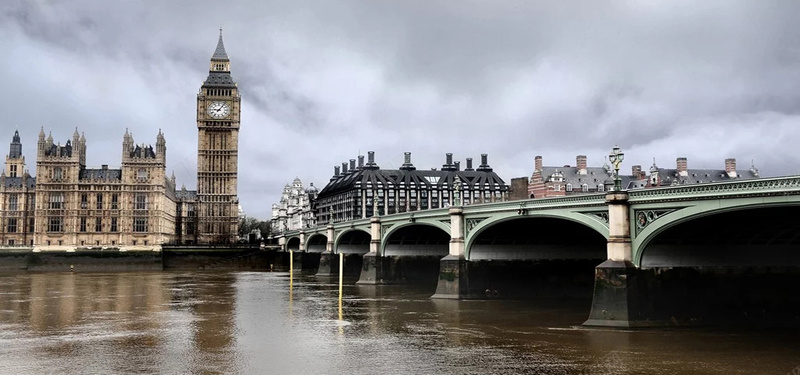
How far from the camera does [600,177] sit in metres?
117

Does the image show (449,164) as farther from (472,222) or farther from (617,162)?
(617,162)

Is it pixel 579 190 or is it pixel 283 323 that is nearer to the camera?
pixel 283 323

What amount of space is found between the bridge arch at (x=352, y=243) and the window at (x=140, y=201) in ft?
162

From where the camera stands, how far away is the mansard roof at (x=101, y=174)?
122 meters

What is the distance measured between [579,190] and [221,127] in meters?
75.5

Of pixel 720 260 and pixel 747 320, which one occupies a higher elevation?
pixel 720 260

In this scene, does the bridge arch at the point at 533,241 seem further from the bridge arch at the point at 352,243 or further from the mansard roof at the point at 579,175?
the mansard roof at the point at 579,175

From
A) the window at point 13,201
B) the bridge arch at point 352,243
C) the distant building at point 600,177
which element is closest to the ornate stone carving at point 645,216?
the bridge arch at point 352,243

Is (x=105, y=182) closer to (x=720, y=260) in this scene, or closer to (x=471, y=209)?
(x=471, y=209)

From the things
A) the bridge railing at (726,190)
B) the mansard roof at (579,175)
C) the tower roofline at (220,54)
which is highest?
the tower roofline at (220,54)

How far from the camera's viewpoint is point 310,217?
18325 centimetres

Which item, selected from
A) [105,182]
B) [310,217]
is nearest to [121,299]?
[105,182]

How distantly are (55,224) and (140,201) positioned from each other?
44.9 ft

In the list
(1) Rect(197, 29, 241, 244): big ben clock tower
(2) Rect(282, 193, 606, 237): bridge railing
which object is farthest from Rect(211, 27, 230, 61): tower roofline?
(2) Rect(282, 193, 606, 237): bridge railing
